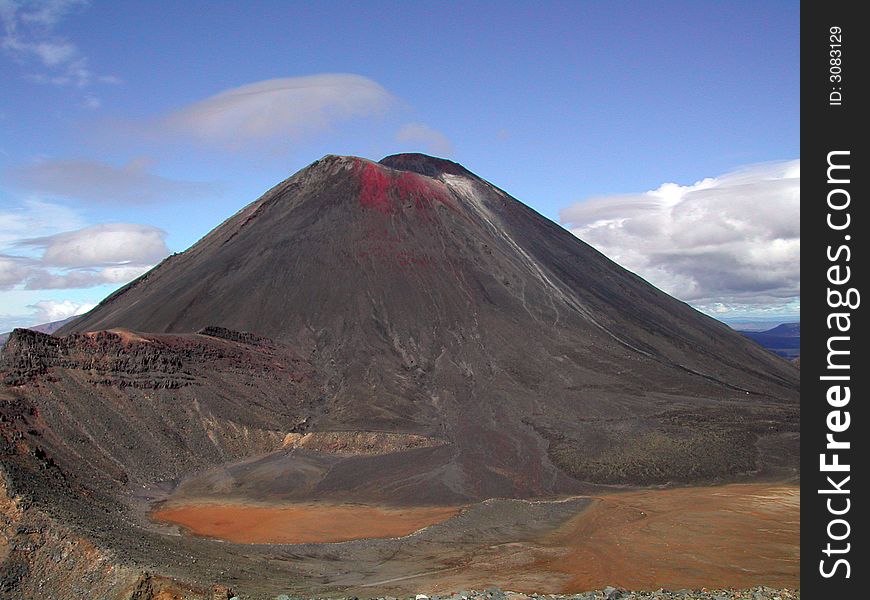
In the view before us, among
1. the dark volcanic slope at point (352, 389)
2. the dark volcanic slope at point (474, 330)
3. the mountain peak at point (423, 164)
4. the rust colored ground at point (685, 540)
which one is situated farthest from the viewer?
the mountain peak at point (423, 164)

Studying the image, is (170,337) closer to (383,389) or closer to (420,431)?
A: (383,389)

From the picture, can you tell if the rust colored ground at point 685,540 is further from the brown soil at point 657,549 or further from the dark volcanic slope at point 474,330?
the dark volcanic slope at point 474,330

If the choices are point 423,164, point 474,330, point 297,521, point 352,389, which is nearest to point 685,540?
point 297,521

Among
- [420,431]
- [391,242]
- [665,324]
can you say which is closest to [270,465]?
[420,431]

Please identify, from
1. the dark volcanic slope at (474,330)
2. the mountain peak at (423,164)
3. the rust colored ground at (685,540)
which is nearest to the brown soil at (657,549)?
the rust colored ground at (685,540)

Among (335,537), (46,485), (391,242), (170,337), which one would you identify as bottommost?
(335,537)

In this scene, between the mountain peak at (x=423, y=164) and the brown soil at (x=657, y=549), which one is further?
the mountain peak at (x=423, y=164)

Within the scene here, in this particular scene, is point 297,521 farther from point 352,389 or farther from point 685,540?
point 352,389
